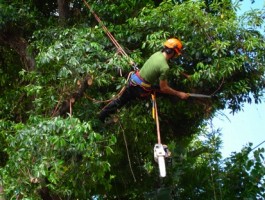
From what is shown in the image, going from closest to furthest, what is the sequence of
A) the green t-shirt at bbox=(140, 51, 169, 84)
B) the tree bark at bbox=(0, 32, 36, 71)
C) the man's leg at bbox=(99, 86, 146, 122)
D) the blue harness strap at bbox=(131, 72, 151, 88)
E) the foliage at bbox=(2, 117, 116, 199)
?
1. the foliage at bbox=(2, 117, 116, 199)
2. the green t-shirt at bbox=(140, 51, 169, 84)
3. the blue harness strap at bbox=(131, 72, 151, 88)
4. the man's leg at bbox=(99, 86, 146, 122)
5. the tree bark at bbox=(0, 32, 36, 71)

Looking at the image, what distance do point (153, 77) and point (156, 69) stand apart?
12 centimetres

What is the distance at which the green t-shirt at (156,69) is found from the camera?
14.0ft

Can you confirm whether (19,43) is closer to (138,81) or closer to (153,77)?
(138,81)

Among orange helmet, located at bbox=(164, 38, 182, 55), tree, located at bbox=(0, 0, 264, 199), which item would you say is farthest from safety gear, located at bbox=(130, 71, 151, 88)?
orange helmet, located at bbox=(164, 38, 182, 55)

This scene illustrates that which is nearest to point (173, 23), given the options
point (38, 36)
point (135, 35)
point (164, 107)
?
point (135, 35)

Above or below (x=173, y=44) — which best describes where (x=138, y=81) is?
below

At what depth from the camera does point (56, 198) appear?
5.12 m

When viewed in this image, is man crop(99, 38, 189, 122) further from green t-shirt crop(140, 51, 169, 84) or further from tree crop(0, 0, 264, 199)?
tree crop(0, 0, 264, 199)

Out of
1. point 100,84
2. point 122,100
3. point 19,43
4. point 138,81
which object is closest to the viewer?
point 138,81

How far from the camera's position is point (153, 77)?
4410 millimetres

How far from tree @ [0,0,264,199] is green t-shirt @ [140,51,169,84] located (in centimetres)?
39

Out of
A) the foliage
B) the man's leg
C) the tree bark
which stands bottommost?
the foliage

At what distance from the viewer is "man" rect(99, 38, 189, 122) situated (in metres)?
4.28

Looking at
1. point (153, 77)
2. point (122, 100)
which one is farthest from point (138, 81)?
point (122, 100)
